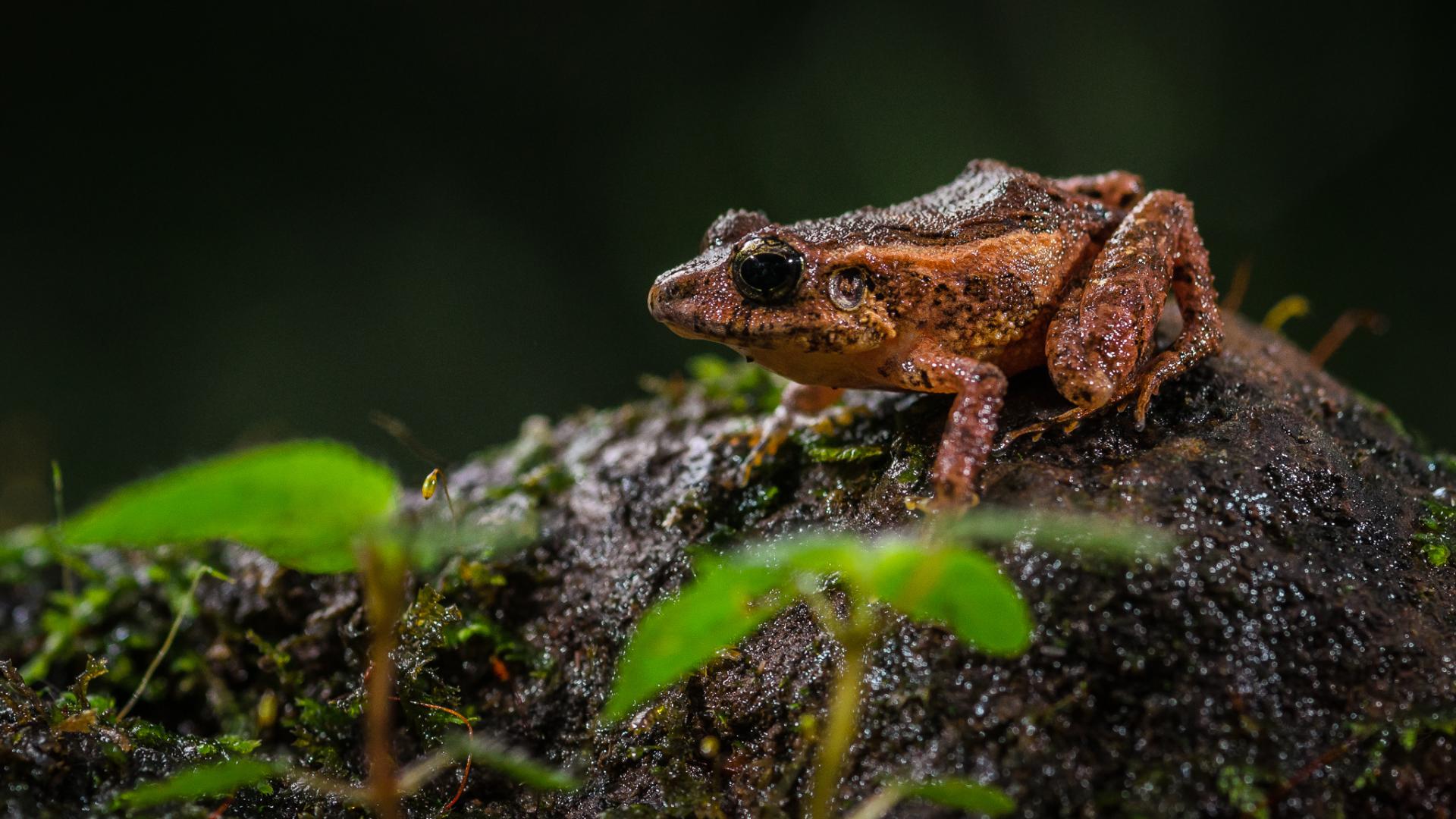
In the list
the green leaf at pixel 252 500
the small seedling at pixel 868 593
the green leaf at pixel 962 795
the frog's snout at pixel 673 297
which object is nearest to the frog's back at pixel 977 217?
the frog's snout at pixel 673 297

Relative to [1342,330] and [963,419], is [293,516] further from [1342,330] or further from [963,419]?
[1342,330]

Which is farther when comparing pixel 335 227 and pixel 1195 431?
pixel 335 227

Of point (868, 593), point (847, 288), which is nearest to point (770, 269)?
point (847, 288)

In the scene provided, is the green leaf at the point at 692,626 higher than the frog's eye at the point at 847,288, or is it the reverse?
the frog's eye at the point at 847,288

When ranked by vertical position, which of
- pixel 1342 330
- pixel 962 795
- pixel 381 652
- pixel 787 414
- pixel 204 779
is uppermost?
pixel 1342 330

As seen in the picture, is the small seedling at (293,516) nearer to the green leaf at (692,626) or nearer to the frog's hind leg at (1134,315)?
the green leaf at (692,626)

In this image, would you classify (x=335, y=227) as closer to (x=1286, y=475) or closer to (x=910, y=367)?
(x=910, y=367)

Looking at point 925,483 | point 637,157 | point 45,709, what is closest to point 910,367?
point 925,483
